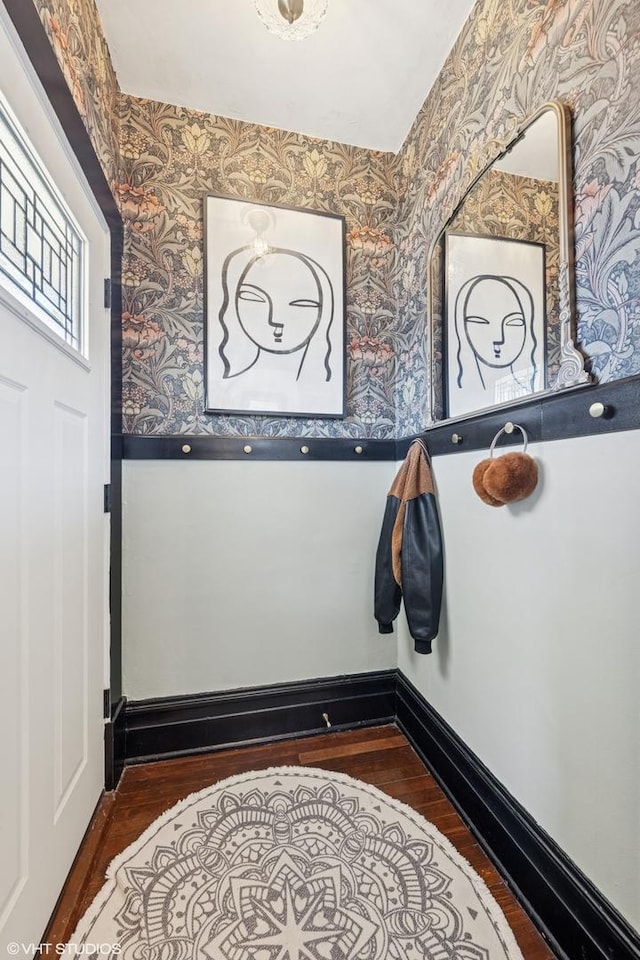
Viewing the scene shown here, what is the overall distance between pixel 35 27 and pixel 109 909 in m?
2.14

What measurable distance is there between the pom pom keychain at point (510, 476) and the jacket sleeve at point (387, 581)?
1.95 feet

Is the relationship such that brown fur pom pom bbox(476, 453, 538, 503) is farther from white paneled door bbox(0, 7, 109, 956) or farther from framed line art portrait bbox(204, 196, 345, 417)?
white paneled door bbox(0, 7, 109, 956)

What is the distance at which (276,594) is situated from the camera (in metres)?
1.76

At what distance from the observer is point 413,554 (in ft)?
5.13

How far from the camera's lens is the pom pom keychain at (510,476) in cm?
105

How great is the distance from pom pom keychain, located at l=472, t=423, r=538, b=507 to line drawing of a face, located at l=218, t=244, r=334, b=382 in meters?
0.92

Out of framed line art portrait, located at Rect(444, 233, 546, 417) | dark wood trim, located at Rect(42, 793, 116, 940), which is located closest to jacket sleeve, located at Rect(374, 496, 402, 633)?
framed line art portrait, located at Rect(444, 233, 546, 417)

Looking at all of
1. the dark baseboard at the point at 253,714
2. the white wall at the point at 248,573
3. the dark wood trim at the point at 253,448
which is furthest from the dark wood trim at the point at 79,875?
the dark wood trim at the point at 253,448

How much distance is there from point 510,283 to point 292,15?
1.09m

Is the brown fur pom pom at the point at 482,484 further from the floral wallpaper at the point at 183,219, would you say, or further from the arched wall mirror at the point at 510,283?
the floral wallpaper at the point at 183,219

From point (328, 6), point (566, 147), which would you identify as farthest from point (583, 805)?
point (328, 6)

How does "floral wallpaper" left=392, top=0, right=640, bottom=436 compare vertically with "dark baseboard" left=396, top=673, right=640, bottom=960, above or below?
above

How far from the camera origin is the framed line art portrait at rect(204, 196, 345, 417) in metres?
1.68

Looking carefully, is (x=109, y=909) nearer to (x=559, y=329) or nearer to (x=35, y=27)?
(x=559, y=329)
